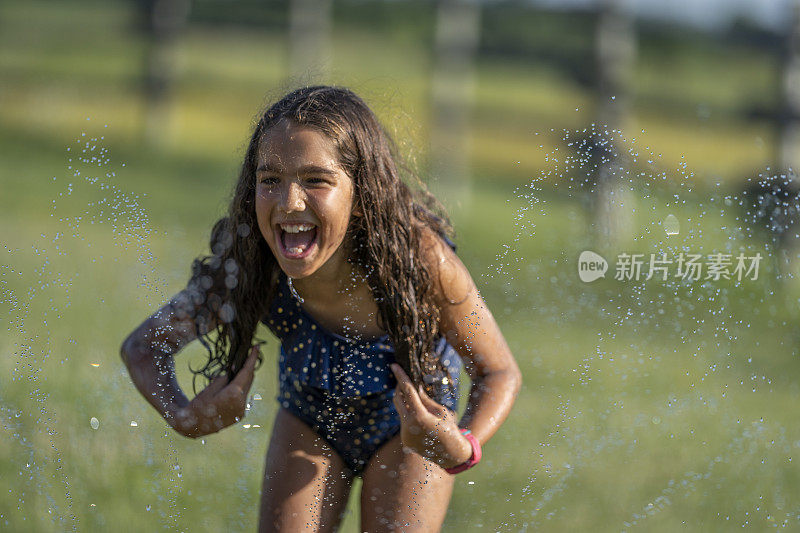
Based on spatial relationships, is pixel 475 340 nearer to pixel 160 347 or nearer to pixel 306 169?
pixel 306 169

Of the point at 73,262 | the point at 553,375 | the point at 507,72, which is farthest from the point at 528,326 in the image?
the point at 507,72

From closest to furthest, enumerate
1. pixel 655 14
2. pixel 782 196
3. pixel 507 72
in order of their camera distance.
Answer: pixel 782 196 < pixel 655 14 < pixel 507 72

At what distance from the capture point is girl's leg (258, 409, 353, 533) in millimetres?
2279

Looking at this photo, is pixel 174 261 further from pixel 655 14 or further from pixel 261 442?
pixel 655 14

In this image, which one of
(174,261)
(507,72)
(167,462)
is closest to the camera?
(167,462)

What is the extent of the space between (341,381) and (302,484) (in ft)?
0.85

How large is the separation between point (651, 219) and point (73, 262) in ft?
8.14

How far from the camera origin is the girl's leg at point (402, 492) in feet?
7.30

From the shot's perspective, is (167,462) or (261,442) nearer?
(167,462)

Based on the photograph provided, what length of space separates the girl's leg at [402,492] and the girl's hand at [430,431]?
0.37ft

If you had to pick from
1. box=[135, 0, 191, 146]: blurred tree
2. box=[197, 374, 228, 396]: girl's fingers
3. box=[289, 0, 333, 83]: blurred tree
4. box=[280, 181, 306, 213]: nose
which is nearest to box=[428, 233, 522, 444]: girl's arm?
box=[280, 181, 306, 213]: nose

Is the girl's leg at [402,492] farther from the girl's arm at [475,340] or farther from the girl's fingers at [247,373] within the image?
the girl's fingers at [247,373]

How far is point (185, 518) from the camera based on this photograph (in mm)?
2990

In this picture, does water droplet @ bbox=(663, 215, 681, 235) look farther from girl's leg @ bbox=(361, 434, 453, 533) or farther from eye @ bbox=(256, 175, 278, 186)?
eye @ bbox=(256, 175, 278, 186)
